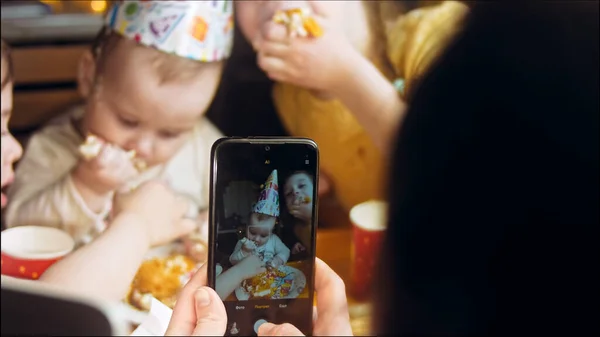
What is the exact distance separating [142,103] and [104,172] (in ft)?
0.35

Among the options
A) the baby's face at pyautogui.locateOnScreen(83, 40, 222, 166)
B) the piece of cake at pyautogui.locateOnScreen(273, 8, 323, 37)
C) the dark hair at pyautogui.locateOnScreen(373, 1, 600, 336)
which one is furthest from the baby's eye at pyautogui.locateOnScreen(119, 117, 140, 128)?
the dark hair at pyautogui.locateOnScreen(373, 1, 600, 336)

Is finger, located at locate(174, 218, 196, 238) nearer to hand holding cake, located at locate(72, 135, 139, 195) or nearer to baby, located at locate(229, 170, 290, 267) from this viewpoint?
hand holding cake, located at locate(72, 135, 139, 195)

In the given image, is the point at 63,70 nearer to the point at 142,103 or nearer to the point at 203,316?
the point at 142,103

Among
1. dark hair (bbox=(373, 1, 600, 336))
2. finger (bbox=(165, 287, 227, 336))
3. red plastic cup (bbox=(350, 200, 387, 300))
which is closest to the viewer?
dark hair (bbox=(373, 1, 600, 336))

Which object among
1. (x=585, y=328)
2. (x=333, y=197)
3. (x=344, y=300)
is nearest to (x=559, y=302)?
(x=585, y=328)

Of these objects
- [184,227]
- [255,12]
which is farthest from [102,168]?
[255,12]

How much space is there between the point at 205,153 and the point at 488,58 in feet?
2.05

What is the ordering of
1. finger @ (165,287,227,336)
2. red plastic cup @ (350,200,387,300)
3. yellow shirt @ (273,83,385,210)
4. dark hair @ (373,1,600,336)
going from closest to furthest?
dark hair @ (373,1,600,336) < finger @ (165,287,227,336) < red plastic cup @ (350,200,387,300) < yellow shirt @ (273,83,385,210)

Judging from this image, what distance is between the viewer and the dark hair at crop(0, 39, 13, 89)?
762mm

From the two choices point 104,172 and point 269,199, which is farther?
point 104,172

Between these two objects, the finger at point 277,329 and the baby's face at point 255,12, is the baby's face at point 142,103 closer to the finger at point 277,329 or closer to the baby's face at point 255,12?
the baby's face at point 255,12

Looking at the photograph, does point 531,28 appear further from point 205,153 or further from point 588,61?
point 205,153

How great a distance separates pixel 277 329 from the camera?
→ 0.43 metres

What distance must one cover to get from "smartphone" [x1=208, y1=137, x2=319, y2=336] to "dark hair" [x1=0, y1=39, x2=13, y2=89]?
0.46 m
